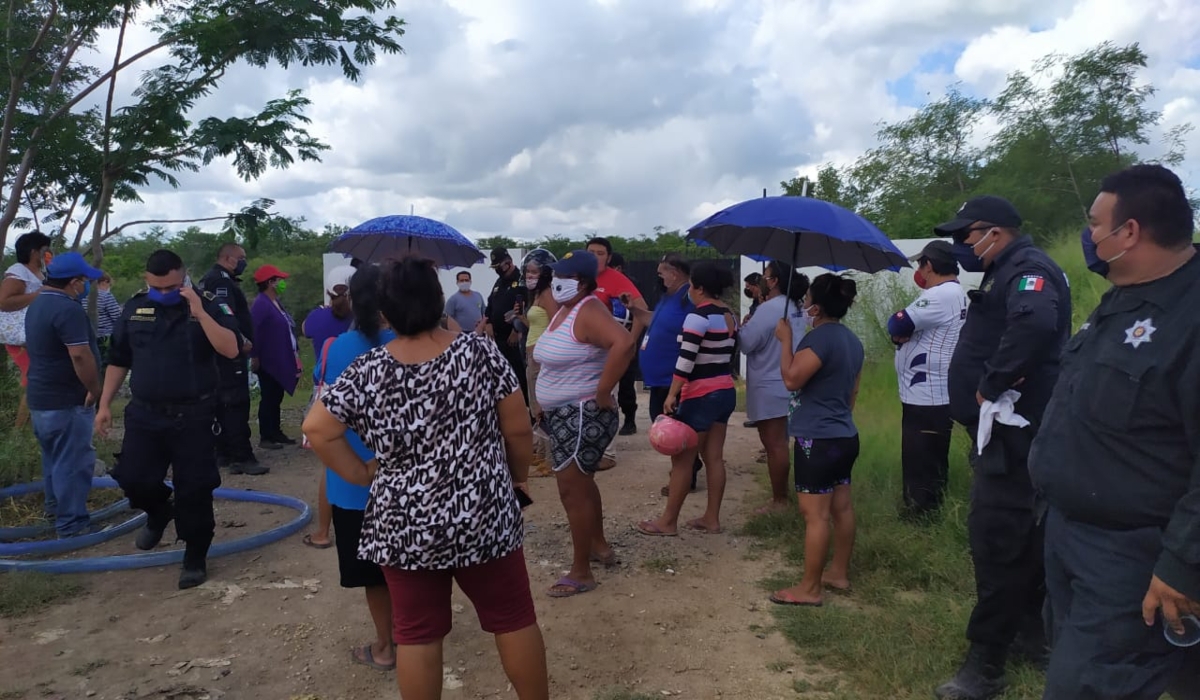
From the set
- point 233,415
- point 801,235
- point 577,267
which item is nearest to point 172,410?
point 577,267

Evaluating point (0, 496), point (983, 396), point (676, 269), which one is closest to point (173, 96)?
point (0, 496)

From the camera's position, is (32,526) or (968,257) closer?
(968,257)

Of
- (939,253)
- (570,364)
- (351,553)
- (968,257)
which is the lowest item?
(351,553)

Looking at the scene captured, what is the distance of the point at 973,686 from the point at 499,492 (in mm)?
2080

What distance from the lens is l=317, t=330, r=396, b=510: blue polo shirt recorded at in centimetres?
329

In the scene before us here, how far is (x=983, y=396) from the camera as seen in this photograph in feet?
10.1

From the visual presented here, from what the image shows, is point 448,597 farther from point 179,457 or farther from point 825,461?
point 179,457

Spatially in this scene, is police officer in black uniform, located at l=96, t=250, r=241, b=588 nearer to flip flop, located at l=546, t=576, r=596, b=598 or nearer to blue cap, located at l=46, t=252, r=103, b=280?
blue cap, located at l=46, t=252, r=103, b=280

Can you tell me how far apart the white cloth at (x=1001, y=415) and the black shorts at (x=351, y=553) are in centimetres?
247

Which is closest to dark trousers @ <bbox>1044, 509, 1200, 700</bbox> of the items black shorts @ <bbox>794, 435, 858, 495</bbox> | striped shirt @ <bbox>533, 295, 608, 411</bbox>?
black shorts @ <bbox>794, 435, 858, 495</bbox>

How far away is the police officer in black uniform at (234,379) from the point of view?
21.5 ft

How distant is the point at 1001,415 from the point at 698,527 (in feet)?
9.13

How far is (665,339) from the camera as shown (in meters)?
5.87

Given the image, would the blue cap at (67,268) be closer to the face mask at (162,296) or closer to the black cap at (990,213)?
the face mask at (162,296)
